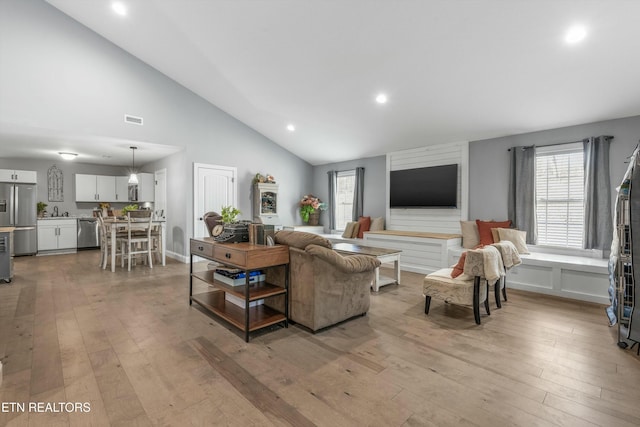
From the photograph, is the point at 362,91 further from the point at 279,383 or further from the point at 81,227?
the point at 81,227

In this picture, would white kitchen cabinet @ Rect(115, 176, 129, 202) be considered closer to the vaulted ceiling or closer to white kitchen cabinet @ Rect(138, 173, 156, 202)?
white kitchen cabinet @ Rect(138, 173, 156, 202)

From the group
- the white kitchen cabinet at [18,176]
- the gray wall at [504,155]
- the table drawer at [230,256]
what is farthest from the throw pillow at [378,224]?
the white kitchen cabinet at [18,176]

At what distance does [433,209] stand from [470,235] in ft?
3.04

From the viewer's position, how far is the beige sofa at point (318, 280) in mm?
2730

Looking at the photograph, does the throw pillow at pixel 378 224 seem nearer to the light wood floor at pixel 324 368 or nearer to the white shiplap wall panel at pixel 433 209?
the white shiplap wall panel at pixel 433 209

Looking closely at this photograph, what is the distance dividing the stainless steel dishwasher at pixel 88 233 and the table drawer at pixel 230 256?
266 inches

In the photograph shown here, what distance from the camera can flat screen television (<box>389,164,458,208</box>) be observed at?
5.55 meters

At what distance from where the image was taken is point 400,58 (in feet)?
12.3

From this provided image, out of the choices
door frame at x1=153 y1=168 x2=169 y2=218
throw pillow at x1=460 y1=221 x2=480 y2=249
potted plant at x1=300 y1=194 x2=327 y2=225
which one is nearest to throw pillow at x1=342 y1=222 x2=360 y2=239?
potted plant at x1=300 y1=194 x2=327 y2=225

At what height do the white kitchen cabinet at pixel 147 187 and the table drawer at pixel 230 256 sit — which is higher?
the white kitchen cabinet at pixel 147 187

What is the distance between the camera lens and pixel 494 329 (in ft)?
9.66

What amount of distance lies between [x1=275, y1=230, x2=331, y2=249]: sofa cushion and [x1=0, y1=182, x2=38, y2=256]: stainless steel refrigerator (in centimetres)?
696

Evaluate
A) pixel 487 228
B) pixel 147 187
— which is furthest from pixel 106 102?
pixel 487 228

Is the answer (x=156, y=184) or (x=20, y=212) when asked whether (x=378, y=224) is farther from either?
(x=20, y=212)
